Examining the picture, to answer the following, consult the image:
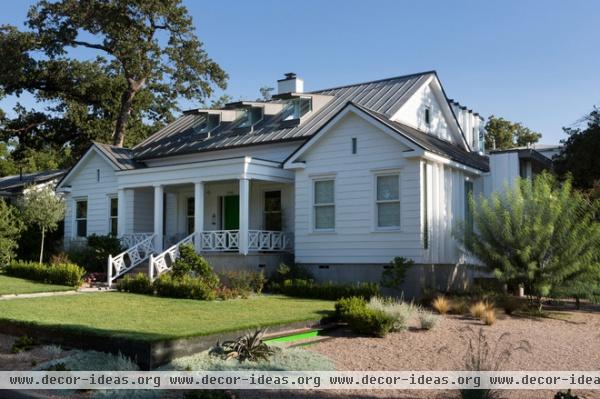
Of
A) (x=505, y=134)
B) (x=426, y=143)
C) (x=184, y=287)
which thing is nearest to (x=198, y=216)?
(x=184, y=287)

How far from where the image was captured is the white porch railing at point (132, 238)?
23156 mm

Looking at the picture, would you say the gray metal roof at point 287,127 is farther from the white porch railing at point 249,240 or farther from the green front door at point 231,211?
the white porch railing at point 249,240

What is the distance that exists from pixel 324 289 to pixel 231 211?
27.6 feet

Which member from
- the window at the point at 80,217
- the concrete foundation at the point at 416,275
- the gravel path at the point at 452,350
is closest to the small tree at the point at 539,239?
the concrete foundation at the point at 416,275

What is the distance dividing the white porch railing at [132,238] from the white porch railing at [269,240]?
201 inches

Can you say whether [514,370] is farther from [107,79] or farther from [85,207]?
[107,79]

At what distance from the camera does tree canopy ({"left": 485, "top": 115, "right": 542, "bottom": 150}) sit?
5088cm

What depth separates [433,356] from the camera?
9.88 meters

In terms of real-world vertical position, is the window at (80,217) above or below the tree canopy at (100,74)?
below

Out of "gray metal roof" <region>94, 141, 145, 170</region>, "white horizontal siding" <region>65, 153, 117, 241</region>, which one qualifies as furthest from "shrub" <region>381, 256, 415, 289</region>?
"white horizontal siding" <region>65, 153, 117, 241</region>

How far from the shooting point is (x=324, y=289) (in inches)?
651

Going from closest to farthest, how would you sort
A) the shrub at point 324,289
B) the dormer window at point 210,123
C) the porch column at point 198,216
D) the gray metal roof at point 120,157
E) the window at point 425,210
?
1. the shrub at point 324,289
2. the window at point 425,210
3. the porch column at point 198,216
4. the gray metal roof at point 120,157
5. the dormer window at point 210,123

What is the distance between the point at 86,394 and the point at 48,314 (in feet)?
16.8

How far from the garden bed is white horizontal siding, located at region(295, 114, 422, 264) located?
3.23 meters
